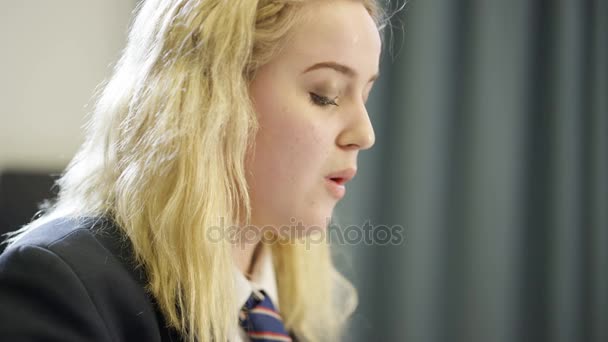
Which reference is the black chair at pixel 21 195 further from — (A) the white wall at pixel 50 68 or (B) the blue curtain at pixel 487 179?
(B) the blue curtain at pixel 487 179

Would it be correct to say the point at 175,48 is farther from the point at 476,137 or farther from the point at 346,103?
the point at 476,137

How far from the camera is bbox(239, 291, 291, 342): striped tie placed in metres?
0.86

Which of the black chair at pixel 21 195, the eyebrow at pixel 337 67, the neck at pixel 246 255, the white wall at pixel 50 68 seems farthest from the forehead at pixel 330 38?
the white wall at pixel 50 68

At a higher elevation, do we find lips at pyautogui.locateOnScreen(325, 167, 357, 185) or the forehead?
the forehead

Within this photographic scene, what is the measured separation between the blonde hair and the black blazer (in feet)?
0.09

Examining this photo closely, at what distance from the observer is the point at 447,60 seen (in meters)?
1.52

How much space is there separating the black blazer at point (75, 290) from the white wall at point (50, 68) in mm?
1133

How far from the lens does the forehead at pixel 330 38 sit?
2.62ft

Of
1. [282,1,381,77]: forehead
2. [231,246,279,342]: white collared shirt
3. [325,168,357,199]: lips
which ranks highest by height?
[282,1,381,77]: forehead

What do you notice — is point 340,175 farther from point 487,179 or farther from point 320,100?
point 487,179

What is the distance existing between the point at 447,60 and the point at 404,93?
5.5 inches
